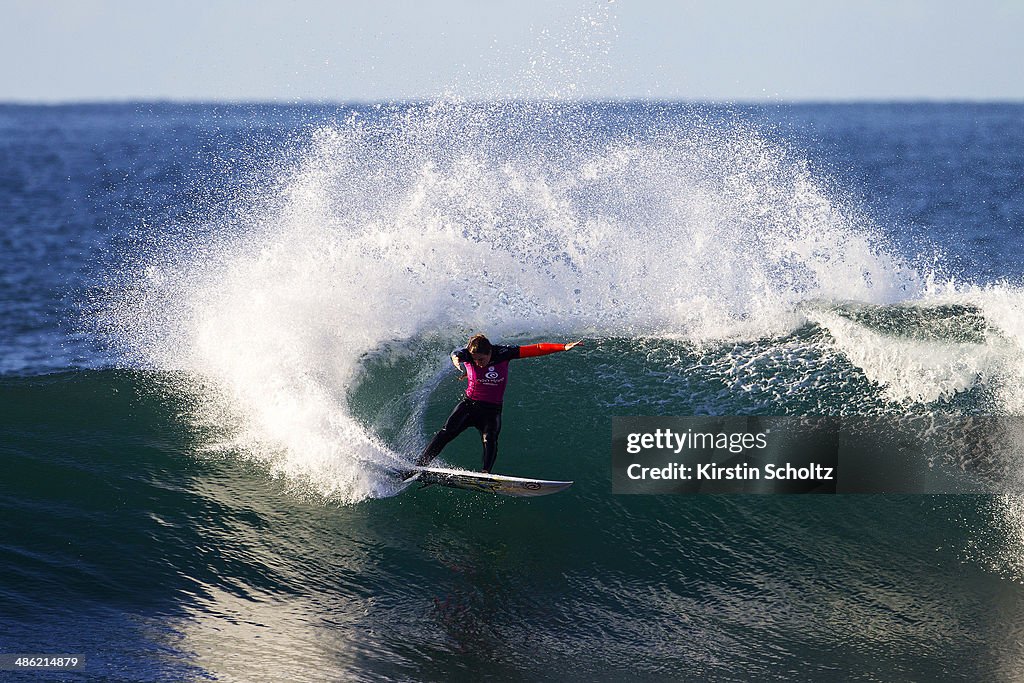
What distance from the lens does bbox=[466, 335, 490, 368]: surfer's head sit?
928 cm

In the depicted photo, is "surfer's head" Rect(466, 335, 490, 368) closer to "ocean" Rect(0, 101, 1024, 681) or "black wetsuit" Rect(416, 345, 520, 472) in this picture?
"black wetsuit" Rect(416, 345, 520, 472)

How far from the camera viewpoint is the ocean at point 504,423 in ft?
26.8

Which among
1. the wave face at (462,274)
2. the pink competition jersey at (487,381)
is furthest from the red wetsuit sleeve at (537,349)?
the wave face at (462,274)

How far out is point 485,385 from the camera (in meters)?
9.54

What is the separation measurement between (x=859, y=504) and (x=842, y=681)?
2.78 meters

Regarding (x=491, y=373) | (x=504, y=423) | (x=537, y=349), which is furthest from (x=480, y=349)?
(x=504, y=423)

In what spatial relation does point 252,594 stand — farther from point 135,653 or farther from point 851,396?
point 851,396

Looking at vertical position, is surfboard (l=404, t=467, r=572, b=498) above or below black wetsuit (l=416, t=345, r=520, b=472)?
below

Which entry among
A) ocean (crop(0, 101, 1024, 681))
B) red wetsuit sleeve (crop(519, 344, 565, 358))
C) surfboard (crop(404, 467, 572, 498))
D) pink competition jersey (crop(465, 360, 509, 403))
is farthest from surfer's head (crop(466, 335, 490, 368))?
ocean (crop(0, 101, 1024, 681))

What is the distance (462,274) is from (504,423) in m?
2.75

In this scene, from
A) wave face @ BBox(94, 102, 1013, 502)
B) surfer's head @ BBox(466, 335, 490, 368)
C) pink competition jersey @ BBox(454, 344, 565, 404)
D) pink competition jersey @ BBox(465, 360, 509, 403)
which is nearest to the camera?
surfer's head @ BBox(466, 335, 490, 368)

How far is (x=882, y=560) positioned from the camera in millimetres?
9242

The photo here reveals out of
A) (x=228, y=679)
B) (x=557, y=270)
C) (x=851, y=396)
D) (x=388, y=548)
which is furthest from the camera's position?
(x=557, y=270)

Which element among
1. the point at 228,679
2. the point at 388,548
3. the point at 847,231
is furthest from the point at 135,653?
the point at 847,231
